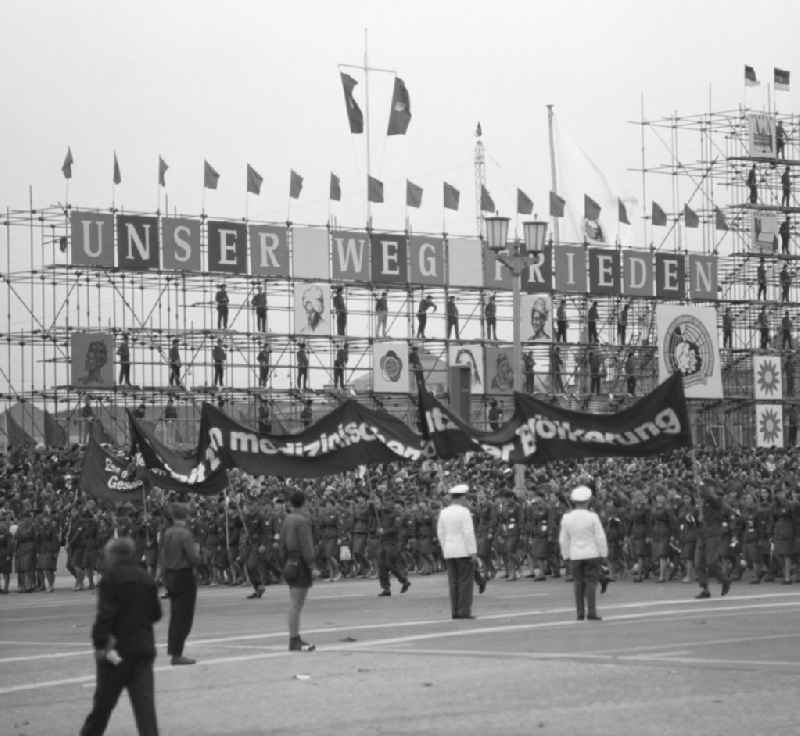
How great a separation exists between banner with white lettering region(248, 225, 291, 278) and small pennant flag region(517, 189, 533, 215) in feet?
29.9

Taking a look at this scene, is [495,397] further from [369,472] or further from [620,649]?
[620,649]

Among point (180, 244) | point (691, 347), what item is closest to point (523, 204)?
point (691, 347)

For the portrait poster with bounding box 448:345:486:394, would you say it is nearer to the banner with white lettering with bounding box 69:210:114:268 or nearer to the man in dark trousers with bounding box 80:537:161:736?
the banner with white lettering with bounding box 69:210:114:268

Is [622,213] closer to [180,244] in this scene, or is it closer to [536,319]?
[536,319]

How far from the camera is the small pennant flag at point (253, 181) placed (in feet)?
199

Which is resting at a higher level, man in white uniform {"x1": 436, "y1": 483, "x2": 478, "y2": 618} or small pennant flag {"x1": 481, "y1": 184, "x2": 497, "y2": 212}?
small pennant flag {"x1": 481, "y1": 184, "x2": 497, "y2": 212}

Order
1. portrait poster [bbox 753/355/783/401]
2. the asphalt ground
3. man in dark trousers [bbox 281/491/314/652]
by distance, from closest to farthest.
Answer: the asphalt ground
man in dark trousers [bbox 281/491/314/652]
portrait poster [bbox 753/355/783/401]

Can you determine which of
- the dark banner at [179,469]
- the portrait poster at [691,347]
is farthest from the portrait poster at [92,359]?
the dark banner at [179,469]

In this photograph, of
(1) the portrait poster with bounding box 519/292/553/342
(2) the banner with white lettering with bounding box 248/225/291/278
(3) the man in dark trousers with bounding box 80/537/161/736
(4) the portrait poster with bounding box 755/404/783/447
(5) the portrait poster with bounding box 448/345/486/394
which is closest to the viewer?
(3) the man in dark trousers with bounding box 80/537/161/736

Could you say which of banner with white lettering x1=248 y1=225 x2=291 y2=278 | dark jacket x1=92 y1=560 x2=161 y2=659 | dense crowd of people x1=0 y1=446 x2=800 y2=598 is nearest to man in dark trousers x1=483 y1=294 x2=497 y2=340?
banner with white lettering x1=248 y1=225 x2=291 y2=278

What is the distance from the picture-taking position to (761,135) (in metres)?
66.5

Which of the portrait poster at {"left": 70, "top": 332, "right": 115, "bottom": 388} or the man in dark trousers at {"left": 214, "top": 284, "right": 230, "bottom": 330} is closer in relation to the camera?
the portrait poster at {"left": 70, "top": 332, "right": 115, "bottom": 388}

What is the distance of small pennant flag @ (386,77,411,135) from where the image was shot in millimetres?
62438

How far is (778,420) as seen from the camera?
6456cm
